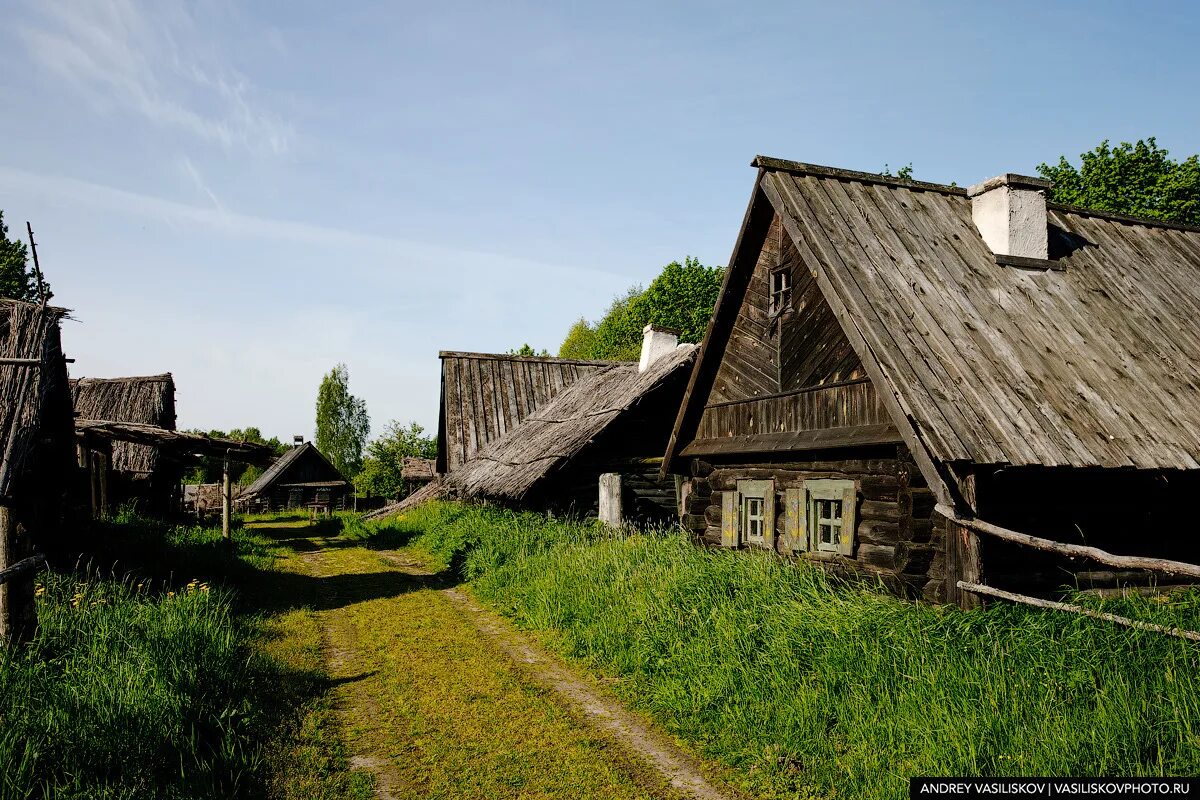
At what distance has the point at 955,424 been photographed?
6.75 m

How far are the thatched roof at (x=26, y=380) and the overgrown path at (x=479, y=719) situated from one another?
3.87 meters

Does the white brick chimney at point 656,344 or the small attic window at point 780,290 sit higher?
the white brick chimney at point 656,344

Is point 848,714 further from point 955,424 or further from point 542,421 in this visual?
point 542,421

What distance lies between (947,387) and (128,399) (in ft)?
86.4

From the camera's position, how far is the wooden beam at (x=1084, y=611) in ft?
15.1

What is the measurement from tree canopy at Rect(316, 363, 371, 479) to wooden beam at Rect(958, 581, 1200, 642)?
6538cm

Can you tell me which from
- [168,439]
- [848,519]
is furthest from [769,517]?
[168,439]

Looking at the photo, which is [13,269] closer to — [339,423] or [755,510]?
[339,423]

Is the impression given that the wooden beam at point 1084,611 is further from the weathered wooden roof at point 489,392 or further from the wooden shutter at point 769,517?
the weathered wooden roof at point 489,392

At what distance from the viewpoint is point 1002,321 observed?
8547 mm

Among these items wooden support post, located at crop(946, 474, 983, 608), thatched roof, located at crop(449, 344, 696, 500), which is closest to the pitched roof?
thatched roof, located at crop(449, 344, 696, 500)

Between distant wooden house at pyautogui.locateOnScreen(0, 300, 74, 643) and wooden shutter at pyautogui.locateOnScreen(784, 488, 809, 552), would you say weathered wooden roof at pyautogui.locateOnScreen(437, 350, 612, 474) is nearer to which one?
distant wooden house at pyautogui.locateOnScreen(0, 300, 74, 643)

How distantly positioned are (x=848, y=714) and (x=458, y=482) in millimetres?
15453

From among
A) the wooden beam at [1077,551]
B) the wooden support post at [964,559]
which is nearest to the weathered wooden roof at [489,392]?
the wooden support post at [964,559]
